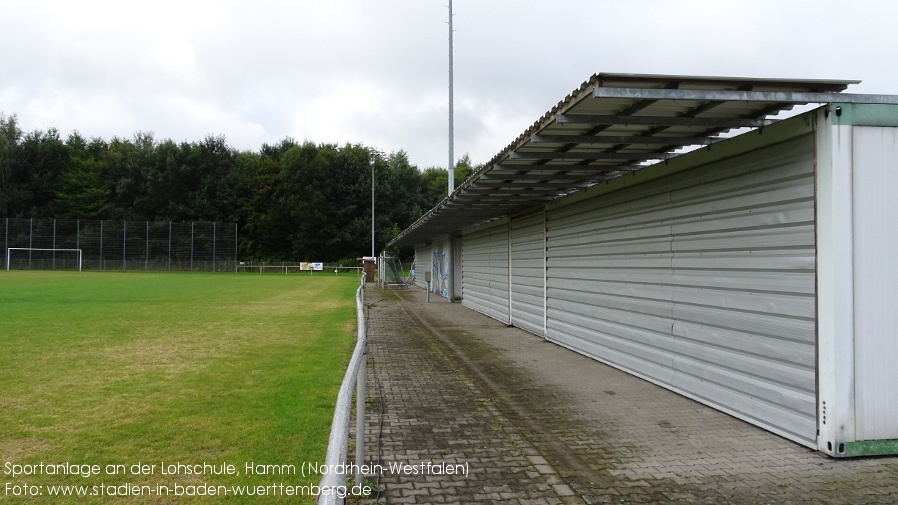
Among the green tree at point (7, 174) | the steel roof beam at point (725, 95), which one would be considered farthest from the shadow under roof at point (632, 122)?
the green tree at point (7, 174)

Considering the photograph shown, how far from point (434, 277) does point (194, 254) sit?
117 ft

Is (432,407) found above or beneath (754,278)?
beneath

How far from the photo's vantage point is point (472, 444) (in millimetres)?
5023

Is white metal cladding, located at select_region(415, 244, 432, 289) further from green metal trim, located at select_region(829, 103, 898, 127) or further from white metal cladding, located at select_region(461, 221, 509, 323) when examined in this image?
green metal trim, located at select_region(829, 103, 898, 127)

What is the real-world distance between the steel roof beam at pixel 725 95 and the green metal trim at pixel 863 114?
0.05 meters

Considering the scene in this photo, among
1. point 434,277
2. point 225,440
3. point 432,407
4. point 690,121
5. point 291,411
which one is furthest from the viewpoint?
point 434,277

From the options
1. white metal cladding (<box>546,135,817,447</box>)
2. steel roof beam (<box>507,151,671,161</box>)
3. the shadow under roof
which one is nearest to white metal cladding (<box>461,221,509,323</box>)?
the shadow under roof

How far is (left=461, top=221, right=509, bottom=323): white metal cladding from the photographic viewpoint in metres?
15.3

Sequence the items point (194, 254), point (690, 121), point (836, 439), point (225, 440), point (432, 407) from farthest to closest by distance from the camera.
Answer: point (194, 254) < point (432, 407) < point (690, 121) < point (225, 440) < point (836, 439)

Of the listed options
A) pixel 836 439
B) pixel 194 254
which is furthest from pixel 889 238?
pixel 194 254

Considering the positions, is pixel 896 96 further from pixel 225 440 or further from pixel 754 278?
pixel 225 440

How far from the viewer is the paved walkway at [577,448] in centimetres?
400

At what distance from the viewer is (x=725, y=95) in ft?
15.1

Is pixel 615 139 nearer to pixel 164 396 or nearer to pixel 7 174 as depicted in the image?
pixel 164 396
